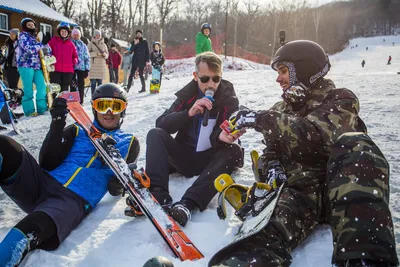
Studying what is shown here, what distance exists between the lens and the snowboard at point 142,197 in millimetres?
1830

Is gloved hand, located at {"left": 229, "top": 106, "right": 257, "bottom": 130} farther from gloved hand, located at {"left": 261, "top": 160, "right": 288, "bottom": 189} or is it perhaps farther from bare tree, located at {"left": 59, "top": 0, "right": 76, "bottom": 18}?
bare tree, located at {"left": 59, "top": 0, "right": 76, "bottom": 18}

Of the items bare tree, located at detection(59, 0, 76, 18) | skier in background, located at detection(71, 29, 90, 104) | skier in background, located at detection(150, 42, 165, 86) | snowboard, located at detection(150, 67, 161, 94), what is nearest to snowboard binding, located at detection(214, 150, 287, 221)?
skier in background, located at detection(71, 29, 90, 104)

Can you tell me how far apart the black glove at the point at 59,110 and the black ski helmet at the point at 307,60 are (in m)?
1.61

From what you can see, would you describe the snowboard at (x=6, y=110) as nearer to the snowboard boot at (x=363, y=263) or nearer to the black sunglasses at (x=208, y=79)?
the black sunglasses at (x=208, y=79)

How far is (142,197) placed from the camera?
217cm

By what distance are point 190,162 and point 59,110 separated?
3.88ft

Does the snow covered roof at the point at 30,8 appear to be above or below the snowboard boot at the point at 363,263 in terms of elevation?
above

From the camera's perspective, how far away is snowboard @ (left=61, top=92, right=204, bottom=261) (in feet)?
6.00

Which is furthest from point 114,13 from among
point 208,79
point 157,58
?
point 208,79

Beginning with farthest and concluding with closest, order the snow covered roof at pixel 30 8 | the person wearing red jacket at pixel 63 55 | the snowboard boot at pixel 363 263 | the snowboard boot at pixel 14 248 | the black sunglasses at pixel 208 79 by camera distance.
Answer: the snow covered roof at pixel 30 8 < the person wearing red jacket at pixel 63 55 < the black sunglasses at pixel 208 79 < the snowboard boot at pixel 14 248 < the snowboard boot at pixel 363 263

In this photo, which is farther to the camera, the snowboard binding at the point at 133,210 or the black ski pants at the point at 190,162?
the black ski pants at the point at 190,162

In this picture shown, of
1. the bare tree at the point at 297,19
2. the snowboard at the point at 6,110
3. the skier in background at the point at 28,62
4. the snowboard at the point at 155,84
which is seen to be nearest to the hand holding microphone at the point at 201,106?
the snowboard at the point at 6,110

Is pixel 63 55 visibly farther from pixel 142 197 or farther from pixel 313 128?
pixel 313 128

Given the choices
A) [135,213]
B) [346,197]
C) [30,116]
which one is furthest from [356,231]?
[30,116]
